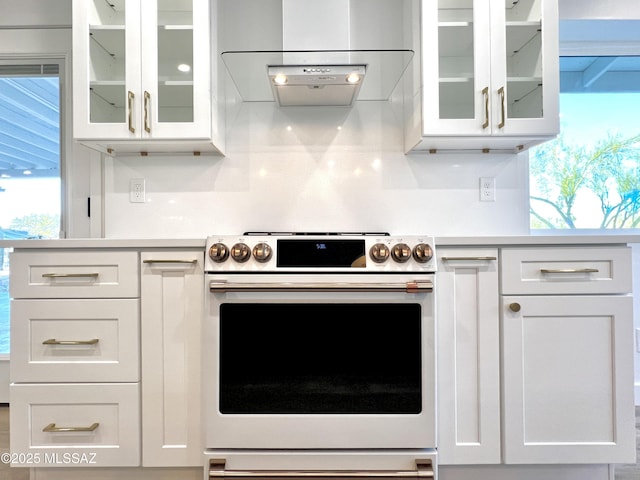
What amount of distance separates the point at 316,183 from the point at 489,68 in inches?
35.9

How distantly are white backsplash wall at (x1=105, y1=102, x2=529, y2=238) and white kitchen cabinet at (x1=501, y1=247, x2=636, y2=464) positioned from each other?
56cm

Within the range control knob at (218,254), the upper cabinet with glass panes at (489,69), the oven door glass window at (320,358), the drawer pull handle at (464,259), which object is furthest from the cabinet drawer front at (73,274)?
the upper cabinet with glass panes at (489,69)

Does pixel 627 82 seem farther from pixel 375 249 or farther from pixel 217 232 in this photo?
pixel 217 232

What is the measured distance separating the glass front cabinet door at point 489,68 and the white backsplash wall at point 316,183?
13.1 inches

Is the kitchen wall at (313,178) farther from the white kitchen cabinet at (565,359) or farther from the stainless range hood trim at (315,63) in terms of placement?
the white kitchen cabinet at (565,359)

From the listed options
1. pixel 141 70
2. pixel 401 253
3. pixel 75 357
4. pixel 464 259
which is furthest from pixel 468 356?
pixel 141 70

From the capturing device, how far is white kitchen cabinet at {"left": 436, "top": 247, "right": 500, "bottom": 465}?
5.02ft

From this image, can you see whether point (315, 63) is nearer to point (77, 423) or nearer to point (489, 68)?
point (489, 68)

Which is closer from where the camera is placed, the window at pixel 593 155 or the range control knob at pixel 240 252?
the range control knob at pixel 240 252

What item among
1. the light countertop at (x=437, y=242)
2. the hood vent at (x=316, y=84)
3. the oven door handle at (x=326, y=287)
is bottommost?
the oven door handle at (x=326, y=287)

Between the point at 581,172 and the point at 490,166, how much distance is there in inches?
28.0

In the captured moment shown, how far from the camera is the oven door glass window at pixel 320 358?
1.49 m

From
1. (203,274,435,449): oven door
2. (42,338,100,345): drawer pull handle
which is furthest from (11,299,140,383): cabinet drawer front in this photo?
(203,274,435,449): oven door

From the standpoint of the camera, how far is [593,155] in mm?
2377
